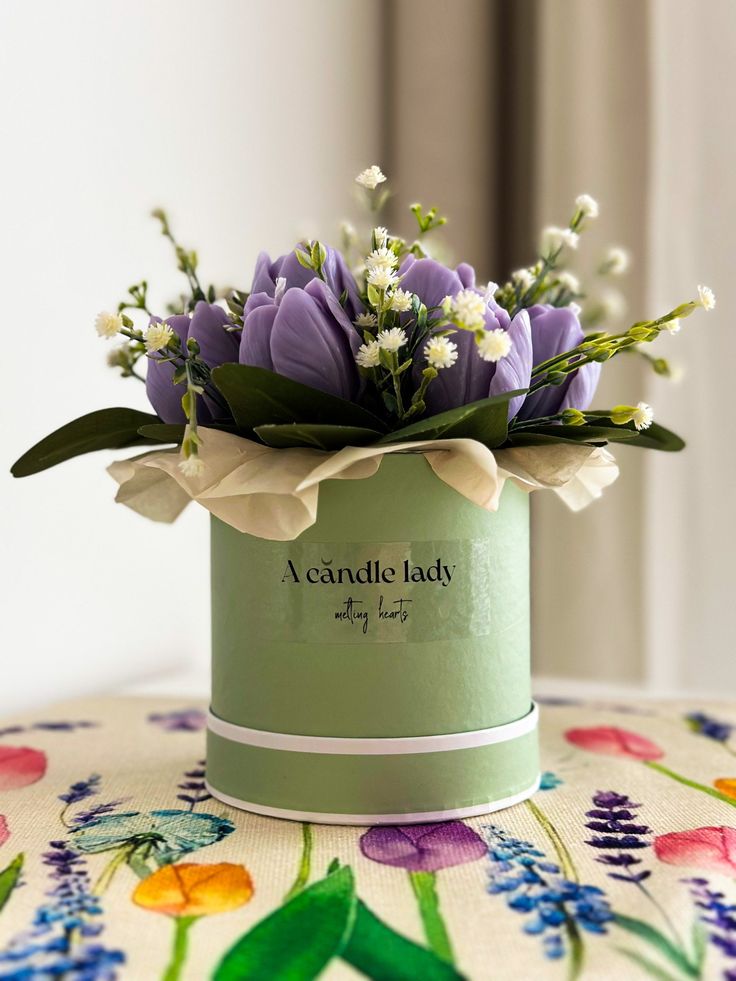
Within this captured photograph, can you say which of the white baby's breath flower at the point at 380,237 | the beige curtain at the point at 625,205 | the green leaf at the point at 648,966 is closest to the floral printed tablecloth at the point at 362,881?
the green leaf at the point at 648,966

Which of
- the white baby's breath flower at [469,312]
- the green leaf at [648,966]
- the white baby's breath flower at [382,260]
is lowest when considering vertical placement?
the green leaf at [648,966]

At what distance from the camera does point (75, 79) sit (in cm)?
88

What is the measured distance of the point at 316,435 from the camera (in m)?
0.54

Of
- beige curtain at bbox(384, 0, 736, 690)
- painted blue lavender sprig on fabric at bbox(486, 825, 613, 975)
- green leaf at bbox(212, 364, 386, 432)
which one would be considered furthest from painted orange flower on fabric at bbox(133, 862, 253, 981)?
beige curtain at bbox(384, 0, 736, 690)

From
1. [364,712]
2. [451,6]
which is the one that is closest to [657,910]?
[364,712]

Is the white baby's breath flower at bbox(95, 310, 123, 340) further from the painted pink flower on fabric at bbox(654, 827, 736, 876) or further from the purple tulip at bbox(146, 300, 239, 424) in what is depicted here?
the painted pink flower on fabric at bbox(654, 827, 736, 876)

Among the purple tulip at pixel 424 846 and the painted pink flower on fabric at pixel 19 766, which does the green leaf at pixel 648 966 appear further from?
the painted pink flower on fabric at pixel 19 766

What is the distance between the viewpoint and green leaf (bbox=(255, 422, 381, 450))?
0.53 metres

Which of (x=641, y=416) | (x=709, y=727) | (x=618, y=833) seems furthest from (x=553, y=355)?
(x=709, y=727)

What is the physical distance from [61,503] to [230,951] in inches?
22.1

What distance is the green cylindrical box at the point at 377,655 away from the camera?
1.82 ft

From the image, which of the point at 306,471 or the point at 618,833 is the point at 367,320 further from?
the point at 618,833

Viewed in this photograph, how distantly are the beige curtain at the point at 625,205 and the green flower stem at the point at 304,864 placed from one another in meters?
0.79

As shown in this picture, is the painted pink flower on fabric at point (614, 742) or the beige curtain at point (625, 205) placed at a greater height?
the beige curtain at point (625, 205)
